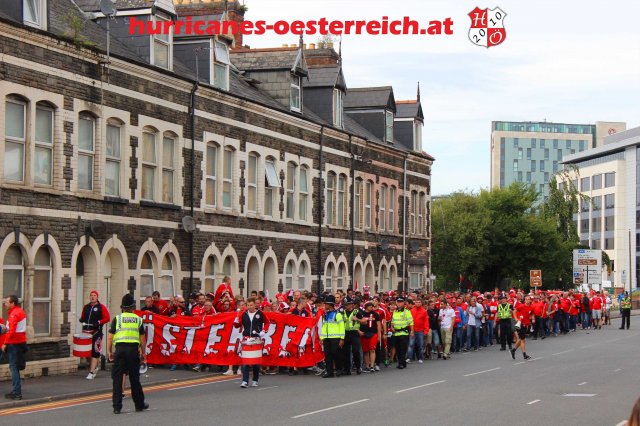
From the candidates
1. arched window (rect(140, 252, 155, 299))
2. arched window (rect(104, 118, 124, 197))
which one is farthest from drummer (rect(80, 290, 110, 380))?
arched window (rect(140, 252, 155, 299))

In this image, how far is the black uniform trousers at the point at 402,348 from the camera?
2900cm

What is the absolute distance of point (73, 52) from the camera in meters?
26.6

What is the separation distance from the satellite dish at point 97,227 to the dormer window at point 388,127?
2438 centimetres

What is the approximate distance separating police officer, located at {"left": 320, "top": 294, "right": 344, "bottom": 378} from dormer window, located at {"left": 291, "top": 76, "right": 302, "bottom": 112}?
15.7m

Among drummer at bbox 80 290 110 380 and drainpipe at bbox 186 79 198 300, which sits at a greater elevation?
drainpipe at bbox 186 79 198 300

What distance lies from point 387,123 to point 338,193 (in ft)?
24.4

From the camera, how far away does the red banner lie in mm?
26625

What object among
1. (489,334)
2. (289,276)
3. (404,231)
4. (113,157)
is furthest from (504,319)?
(404,231)

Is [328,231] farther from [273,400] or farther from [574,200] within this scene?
[574,200]

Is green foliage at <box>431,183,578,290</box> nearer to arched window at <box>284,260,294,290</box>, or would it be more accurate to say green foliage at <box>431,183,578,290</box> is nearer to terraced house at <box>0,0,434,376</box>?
terraced house at <box>0,0,434,376</box>

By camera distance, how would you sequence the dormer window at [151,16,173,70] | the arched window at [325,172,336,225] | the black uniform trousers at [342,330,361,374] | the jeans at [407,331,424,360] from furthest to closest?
the arched window at [325,172,336,225] → the jeans at [407,331,424,360] → the dormer window at [151,16,173,70] → the black uniform trousers at [342,330,361,374]

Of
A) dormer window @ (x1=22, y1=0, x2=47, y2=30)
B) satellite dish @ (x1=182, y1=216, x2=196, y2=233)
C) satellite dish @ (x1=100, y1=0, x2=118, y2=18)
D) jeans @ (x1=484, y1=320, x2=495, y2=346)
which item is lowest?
jeans @ (x1=484, y1=320, x2=495, y2=346)

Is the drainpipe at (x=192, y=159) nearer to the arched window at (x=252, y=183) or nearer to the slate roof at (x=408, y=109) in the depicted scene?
the arched window at (x=252, y=183)

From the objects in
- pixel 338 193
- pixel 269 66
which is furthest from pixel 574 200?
pixel 269 66
